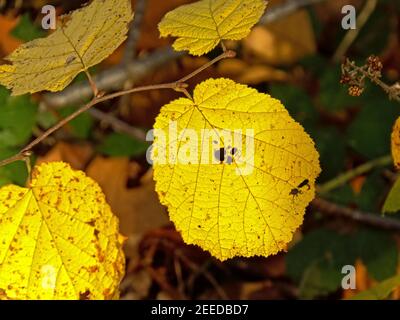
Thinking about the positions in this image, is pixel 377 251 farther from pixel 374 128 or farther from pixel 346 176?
pixel 374 128

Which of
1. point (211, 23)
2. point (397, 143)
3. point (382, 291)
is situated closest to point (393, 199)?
point (397, 143)

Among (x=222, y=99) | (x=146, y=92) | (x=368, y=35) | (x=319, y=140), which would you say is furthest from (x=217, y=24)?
(x=368, y=35)

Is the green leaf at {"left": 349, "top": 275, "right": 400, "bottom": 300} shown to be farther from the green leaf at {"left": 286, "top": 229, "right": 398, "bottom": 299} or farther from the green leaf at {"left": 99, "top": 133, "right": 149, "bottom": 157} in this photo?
the green leaf at {"left": 99, "top": 133, "right": 149, "bottom": 157}

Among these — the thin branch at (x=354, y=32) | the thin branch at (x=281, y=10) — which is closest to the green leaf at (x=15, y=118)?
the thin branch at (x=281, y=10)

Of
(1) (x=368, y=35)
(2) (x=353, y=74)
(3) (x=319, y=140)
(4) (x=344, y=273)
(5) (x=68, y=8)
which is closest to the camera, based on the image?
(2) (x=353, y=74)

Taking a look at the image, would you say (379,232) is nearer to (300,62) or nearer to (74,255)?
(300,62)

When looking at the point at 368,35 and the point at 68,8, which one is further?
the point at 368,35

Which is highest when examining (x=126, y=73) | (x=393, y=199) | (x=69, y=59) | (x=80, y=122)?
(x=126, y=73)
